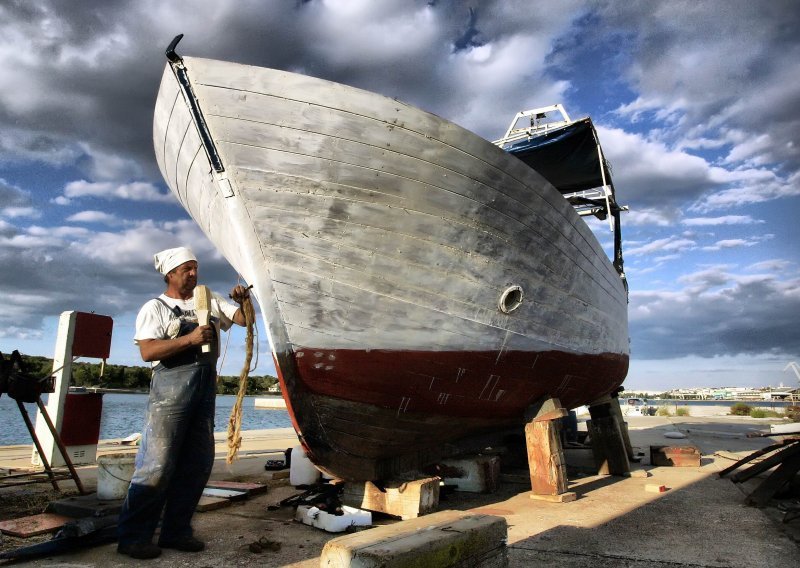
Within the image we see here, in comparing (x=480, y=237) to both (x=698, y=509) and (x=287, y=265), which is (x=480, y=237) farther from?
(x=698, y=509)

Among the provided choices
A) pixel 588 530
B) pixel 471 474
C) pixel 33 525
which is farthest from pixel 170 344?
pixel 471 474

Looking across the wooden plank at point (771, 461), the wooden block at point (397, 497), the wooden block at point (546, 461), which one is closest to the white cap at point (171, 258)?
the wooden block at point (397, 497)

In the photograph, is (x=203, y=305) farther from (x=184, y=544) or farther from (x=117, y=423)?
(x=117, y=423)

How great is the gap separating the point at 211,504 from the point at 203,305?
2.10 m

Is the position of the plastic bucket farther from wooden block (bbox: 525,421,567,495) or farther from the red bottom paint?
wooden block (bbox: 525,421,567,495)

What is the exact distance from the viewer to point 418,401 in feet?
14.1

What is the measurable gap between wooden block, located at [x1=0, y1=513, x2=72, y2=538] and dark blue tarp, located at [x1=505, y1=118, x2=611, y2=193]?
30.1 feet

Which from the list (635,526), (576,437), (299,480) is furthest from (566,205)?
(576,437)

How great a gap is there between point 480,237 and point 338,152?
137cm

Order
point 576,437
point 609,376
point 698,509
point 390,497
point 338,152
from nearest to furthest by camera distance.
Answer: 1. point 338,152
2. point 390,497
3. point 698,509
4. point 609,376
5. point 576,437

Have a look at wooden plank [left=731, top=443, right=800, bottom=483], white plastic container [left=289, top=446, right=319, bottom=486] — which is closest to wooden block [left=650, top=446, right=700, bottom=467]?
wooden plank [left=731, top=443, right=800, bottom=483]

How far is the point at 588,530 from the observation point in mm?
3844

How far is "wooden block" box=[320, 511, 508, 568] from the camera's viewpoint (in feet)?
6.02

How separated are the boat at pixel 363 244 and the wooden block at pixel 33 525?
172 centimetres
